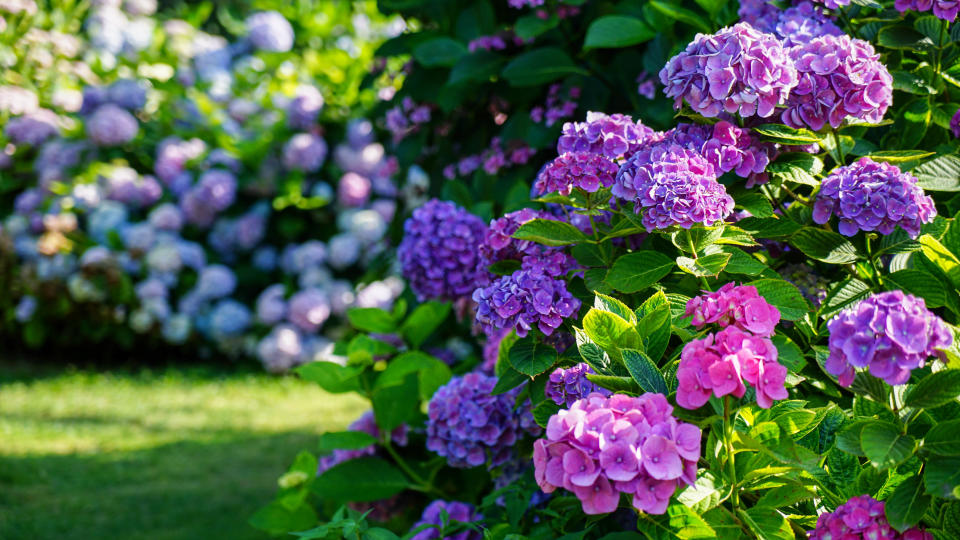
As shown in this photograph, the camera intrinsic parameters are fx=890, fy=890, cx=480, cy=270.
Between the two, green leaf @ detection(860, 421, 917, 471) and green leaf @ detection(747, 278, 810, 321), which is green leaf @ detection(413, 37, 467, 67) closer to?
green leaf @ detection(747, 278, 810, 321)

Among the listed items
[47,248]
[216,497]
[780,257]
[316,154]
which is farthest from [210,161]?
[780,257]

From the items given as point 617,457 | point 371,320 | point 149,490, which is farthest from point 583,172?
point 149,490

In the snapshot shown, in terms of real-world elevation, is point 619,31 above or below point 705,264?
above

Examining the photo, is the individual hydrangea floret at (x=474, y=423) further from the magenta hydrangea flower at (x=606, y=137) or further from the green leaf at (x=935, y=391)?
the green leaf at (x=935, y=391)

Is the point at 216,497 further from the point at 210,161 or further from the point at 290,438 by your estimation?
the point at 210,161

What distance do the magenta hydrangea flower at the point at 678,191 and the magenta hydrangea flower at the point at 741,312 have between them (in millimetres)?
135

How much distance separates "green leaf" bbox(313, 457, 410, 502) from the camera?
81.3 inches

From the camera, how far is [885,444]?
42.6 inches

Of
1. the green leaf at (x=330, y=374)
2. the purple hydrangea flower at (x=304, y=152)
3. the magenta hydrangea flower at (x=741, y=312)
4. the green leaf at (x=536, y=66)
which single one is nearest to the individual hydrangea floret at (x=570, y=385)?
the magenta hydrangea flower at (x=741, y=312)

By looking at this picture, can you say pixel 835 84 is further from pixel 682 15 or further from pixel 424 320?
pixel 424 320

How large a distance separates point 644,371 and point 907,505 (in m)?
0.36

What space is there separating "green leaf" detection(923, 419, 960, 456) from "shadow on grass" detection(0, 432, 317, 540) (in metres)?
2.27

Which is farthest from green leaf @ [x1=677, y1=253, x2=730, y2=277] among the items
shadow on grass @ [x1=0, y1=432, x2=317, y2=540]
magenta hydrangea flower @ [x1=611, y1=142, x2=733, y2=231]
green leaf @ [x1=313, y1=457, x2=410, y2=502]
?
shadow on grass @ [x1=0, y1=432, x2=317, y2=540]

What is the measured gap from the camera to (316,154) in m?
5.45
